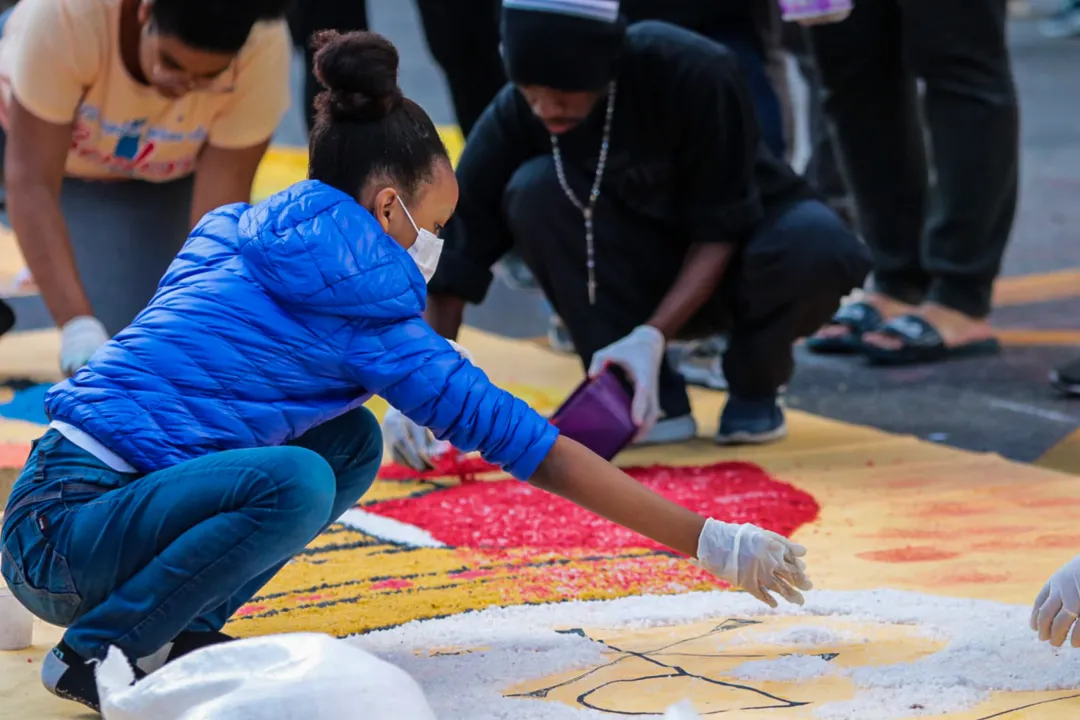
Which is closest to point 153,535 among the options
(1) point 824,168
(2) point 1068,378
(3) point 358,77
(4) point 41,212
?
(3) point 358,77

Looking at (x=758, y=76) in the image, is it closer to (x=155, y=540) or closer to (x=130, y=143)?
(x=130, y=143)

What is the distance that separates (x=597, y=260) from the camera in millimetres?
3016

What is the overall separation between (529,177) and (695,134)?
33 centimetres

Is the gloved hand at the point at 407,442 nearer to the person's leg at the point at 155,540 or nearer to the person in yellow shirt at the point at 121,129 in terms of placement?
the person in yellow shirt at the point at 121,129

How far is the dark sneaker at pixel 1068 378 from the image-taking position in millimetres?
3322

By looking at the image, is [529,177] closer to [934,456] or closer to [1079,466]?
[934,456]

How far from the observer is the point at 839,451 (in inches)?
116

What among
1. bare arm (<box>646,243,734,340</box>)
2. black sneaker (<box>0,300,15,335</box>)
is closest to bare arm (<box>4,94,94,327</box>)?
black sneaker (<box>0,300,15,335</box>)

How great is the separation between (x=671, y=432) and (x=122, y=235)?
1.27 metres

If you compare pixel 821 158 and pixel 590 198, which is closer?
pixel 590 198

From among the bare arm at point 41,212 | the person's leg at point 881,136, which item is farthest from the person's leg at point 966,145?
the bare arm at point 41,212

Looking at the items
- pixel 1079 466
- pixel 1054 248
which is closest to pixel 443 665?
pixel 1079 466

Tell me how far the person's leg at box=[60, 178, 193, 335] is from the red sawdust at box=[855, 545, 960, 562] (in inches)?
70.1

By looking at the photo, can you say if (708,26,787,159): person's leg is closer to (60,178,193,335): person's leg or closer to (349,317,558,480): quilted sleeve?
(60,178,193,335): person's leg
